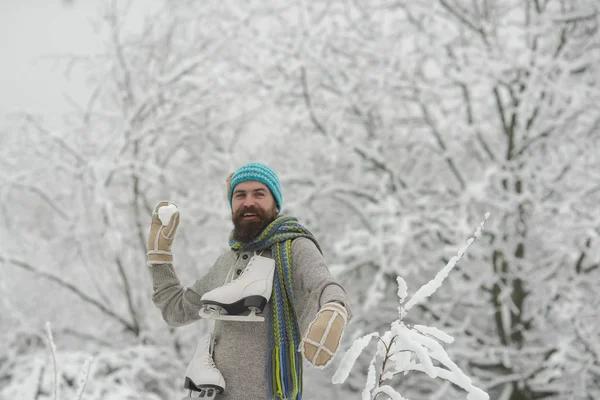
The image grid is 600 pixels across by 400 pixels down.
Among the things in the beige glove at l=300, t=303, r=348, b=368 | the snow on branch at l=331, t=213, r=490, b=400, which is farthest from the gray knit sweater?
the snow on branch at l=331, t=213, r=490, b=400

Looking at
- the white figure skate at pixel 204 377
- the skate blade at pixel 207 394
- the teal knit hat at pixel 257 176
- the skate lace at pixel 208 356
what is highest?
the teal knit hat at pixel 257 176

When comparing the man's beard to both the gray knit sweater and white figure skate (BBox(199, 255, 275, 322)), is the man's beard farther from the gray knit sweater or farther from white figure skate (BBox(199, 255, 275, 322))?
white figure skate (BBox(199, 255, 275, 322))

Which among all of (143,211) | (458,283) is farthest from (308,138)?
(458,283)

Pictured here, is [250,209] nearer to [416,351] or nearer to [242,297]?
[242,297]

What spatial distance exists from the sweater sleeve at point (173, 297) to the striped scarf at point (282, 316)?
0.86 ft

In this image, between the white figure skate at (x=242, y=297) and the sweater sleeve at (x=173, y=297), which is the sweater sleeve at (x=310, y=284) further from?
the sweater sleeve at (x=173, y=297)

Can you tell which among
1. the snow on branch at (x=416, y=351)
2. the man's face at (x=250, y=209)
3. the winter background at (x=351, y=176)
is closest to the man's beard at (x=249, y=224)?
the man's face at (x=250, y=209)

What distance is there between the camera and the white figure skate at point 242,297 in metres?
1.39

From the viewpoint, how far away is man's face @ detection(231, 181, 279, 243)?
1621 mm

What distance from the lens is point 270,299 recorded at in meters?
1.50

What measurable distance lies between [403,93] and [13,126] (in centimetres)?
463

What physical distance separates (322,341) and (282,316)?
366 millimetres

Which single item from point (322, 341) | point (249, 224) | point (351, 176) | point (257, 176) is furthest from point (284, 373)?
point (351, 176)

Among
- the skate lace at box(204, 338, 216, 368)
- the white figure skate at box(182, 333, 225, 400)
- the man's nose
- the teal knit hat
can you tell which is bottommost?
the white figure skate at box(182, 333, 225, 400)
